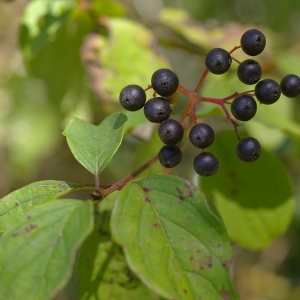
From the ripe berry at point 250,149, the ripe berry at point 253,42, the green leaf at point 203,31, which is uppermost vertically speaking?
the green leaf at point 203,31

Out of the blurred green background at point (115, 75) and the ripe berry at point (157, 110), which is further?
the blurred green background at point (115, 75)

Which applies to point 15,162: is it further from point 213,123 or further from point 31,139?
point 213,123

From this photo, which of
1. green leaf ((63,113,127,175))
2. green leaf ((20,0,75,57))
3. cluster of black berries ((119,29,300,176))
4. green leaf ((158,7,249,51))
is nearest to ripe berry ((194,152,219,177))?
cluster of black berries ((119,29,300,176))

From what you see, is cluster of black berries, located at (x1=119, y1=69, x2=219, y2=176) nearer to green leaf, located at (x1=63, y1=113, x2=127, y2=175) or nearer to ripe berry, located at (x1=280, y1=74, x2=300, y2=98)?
green leaf, located at (x1=63, y1=113, x2=127, y2=175)

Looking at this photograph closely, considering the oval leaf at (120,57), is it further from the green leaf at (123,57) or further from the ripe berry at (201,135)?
the ripe berry at (201,135)

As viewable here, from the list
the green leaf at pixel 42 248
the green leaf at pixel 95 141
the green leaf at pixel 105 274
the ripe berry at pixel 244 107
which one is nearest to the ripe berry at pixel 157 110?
the green leaf at pixel 95 141
